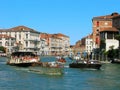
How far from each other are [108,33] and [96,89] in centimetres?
5118

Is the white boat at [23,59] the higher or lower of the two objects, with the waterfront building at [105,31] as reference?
lower

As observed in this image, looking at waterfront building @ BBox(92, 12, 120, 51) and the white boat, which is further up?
waterfront building @ BBox(92, 12, 120, 51)

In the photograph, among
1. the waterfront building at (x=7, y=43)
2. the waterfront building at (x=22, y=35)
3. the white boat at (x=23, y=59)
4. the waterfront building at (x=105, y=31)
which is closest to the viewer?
the white boat at (x=23, y=59)

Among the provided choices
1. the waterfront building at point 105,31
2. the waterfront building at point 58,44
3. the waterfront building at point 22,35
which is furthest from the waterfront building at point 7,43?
the waterfront building at point 105,31

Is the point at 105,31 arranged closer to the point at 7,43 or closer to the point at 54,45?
the point at 7,43

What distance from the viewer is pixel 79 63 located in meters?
46.1

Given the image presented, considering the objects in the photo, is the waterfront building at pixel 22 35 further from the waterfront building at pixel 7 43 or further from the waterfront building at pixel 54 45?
the waterfront building at pixel 54 45

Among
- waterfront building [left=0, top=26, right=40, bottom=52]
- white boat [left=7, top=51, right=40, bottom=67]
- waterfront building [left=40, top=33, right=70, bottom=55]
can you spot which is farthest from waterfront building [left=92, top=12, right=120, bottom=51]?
waterfront building [left=40, top=33, right=70, bottom=55]

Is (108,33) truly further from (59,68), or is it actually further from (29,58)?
(59,68)

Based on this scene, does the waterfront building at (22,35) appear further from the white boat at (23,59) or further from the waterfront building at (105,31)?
the white boat at (23,59)

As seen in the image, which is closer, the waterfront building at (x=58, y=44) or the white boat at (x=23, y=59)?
the white boat at (x=23, y=59)

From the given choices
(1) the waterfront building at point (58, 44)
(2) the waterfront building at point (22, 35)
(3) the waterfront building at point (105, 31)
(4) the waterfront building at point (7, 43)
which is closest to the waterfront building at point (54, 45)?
(1) the waterfront building at point (58, 44)

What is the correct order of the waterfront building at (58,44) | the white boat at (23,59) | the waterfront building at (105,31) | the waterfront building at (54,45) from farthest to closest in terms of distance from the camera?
the waterfront building at (58,44), the waterfront building at (54,45), the waterfront building at (105,31), the white boat at (23,59)

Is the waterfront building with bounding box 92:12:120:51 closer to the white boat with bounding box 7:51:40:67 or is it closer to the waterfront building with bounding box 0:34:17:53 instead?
the white boat with bounding box 7:51:40:67
